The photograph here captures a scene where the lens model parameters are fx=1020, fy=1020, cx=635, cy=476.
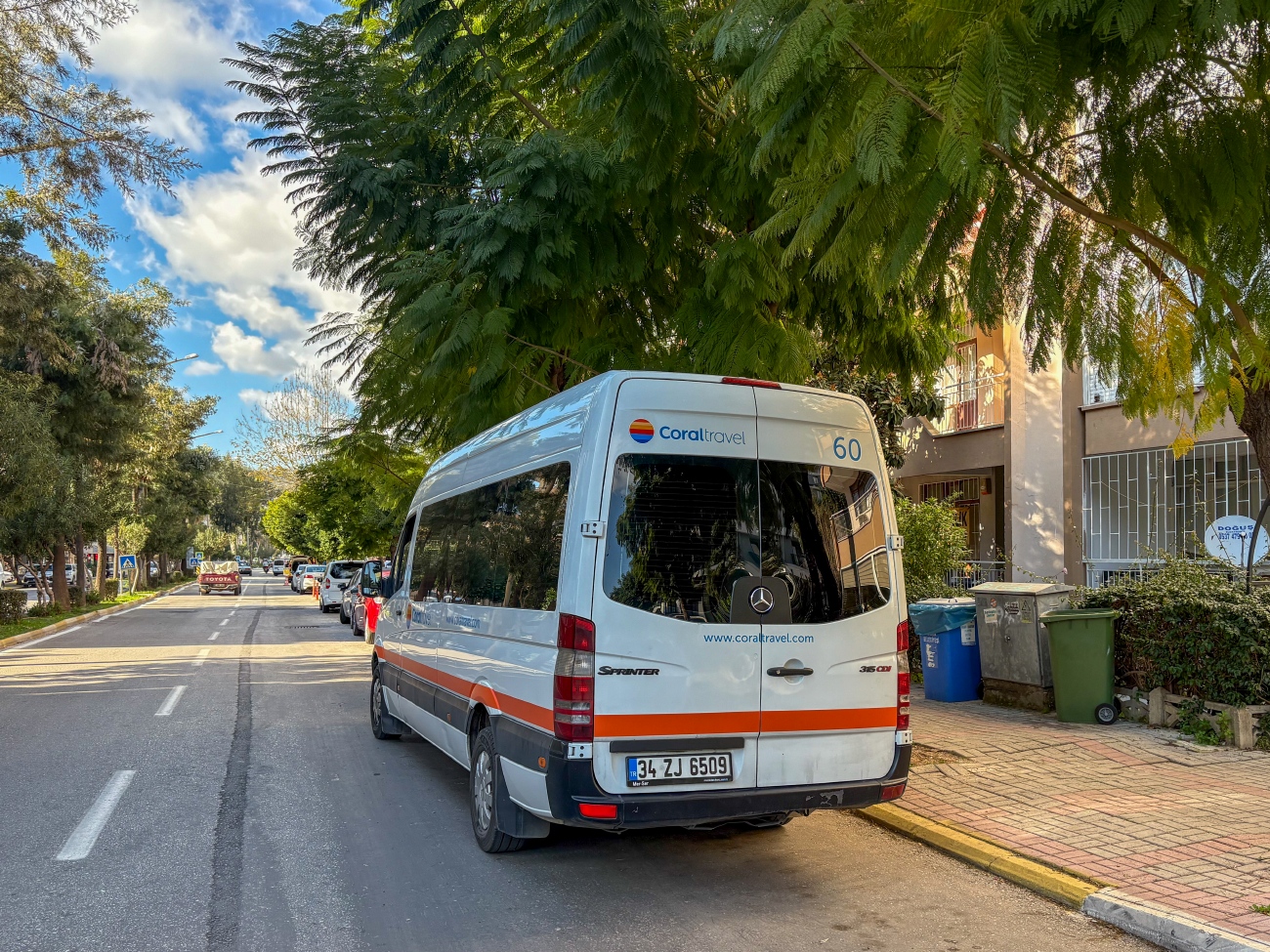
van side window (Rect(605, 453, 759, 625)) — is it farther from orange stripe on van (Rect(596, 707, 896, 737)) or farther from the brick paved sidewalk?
the brick paved sidewalk

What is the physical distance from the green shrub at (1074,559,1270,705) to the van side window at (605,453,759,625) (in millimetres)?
5001

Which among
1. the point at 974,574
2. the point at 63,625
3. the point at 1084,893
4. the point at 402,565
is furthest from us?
the point at 63,625

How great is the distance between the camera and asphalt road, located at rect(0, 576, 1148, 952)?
15.5 ft

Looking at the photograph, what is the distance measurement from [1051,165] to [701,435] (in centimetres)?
219

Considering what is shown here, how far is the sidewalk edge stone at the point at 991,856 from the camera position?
516 cm

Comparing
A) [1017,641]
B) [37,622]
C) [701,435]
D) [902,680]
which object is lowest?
[37,622]

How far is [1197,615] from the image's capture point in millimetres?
8367

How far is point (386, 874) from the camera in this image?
5602 millimetres

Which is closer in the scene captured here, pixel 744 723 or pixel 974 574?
pixel 744 723

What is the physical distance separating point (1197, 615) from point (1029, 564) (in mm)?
8810

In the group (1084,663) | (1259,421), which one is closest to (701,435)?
(1259,421)

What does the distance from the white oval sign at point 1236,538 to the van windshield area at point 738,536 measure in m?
5.40

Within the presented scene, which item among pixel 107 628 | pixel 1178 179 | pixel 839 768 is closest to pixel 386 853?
pixel 839 768

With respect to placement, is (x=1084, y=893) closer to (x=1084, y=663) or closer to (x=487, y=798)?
(x=487, y=798)
